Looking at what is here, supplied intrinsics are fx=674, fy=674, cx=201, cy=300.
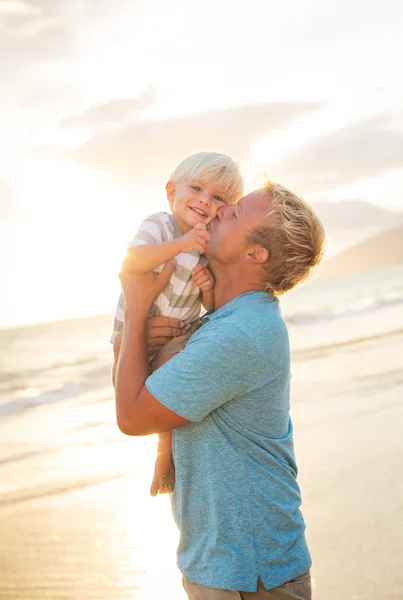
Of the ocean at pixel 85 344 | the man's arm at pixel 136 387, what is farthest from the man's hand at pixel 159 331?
the ocean at pixel 85 344

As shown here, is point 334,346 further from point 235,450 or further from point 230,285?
point 235,450

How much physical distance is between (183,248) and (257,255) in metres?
0.44

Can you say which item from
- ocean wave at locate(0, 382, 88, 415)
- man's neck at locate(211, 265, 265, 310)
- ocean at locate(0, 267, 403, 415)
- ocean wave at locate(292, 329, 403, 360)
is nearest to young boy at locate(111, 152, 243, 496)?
man's neck at locate(211, 265, 265, 310)

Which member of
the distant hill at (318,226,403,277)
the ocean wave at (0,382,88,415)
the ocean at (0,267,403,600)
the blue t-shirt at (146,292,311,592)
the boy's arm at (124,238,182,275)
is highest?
the boy's arm at (124,238,182,275)

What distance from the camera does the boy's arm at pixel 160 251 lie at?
8.86 feet

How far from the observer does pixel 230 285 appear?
8.38ft

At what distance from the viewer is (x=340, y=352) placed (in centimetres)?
1446

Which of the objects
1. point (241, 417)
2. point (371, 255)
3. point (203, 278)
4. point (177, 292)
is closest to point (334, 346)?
point (177, 292)

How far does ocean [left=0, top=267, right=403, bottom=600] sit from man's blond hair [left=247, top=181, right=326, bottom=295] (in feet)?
8.94

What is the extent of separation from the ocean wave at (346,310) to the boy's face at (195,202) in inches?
827

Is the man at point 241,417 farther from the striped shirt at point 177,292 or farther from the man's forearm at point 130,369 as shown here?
the striped shirt at point 177,292

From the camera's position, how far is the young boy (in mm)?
2760

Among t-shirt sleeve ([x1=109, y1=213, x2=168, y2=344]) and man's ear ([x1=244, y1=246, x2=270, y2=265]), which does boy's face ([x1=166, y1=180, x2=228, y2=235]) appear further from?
man's ear ([x1=244, y1=246, x2=270, y2=265])

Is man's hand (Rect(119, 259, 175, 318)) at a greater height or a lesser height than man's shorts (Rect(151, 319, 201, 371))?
greater
